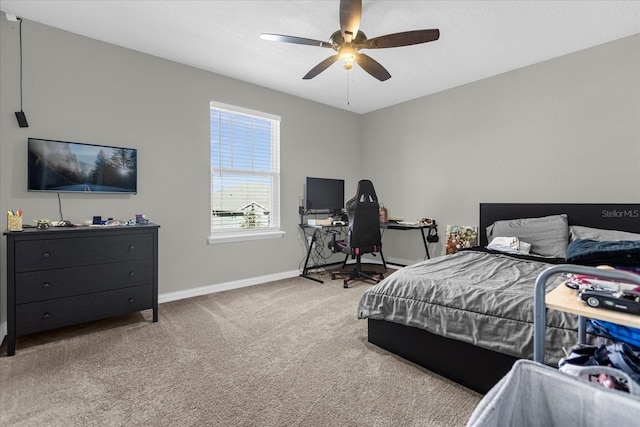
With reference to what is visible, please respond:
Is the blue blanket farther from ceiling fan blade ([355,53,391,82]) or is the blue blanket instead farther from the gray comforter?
ceiling fan blade ([355,53,391,82])

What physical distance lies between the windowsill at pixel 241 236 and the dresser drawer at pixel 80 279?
3.20 feet

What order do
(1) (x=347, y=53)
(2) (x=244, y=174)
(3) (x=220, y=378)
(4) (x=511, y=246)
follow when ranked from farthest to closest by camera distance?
(2) (x=244, y=174) → (4) (x=511, y=246) → (1) (x=347, y=53) → (3) (x=220, y=378)

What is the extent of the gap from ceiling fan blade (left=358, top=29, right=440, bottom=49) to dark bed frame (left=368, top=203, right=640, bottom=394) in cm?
212

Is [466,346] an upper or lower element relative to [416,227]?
lower

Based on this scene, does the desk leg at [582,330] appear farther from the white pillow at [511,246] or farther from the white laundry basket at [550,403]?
the white pillow at [511,246]

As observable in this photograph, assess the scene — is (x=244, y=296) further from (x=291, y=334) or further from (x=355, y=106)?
(x=355, y=106)

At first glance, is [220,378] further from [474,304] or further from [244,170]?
[244,170]

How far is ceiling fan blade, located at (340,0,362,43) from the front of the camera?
6.66 ft

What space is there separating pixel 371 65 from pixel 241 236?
2519 millimetres

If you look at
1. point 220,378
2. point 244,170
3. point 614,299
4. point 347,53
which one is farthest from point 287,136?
point 614,299

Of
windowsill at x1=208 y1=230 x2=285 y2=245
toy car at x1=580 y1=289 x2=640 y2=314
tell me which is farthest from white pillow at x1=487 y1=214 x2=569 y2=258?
windowsill at x1=208 y1=230 x2=285 y2=245

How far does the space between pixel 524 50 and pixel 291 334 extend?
366cm

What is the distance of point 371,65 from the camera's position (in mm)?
2742

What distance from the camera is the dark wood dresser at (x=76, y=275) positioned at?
7.17ft
